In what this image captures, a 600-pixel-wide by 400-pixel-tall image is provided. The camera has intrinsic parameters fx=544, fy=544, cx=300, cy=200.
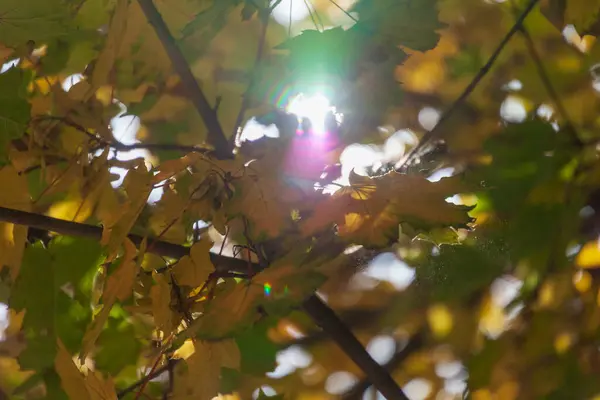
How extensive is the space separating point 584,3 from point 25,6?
485mm

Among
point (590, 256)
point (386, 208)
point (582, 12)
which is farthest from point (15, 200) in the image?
point (590, 256)

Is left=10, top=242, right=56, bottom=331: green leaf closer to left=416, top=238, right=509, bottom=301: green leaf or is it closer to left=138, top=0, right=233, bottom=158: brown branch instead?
left=138, top=0, right=233, bottom=158: brown branch

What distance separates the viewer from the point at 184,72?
456 millimetres

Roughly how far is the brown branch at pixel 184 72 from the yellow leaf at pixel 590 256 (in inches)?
18.5

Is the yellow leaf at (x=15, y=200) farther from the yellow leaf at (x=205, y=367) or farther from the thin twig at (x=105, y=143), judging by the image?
the yellow leaf at (x=205, y=367)

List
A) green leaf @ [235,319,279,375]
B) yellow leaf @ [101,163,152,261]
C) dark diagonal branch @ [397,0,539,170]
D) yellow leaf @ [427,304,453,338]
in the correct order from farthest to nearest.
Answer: yellow leaf @ [427,304,453,338] < green leaf @ [235,319,279,375] < dark diagonal branch @ [397,0,539,170] < yellow leaf @ [101,163,152,261]

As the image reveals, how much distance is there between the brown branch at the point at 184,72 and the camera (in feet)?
1.45

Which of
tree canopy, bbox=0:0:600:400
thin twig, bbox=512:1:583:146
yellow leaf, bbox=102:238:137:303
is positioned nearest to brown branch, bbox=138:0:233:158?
tree canopy, bbox=0:0:600:400

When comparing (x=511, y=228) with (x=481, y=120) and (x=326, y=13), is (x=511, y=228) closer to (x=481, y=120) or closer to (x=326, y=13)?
(x=481, y=120)

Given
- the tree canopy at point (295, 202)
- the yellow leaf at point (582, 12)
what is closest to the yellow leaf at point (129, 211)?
the tree canopy at point (295, 202)

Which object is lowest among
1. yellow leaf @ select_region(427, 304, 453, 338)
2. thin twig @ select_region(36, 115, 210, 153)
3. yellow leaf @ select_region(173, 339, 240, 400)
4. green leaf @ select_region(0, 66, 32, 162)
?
yellow leaf @ select_region(427, 304, 453, 338)

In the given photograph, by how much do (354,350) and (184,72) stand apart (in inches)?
10.8

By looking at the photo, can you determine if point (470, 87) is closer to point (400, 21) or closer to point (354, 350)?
point (400, 21)

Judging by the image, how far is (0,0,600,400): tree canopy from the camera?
39 centimetres
